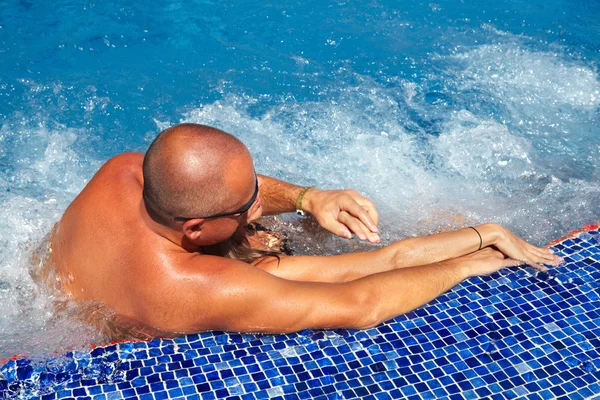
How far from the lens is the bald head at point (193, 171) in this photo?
269 centimetres

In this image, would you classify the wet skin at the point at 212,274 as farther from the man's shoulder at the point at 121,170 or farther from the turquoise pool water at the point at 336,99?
the turquoise pool water at the point at 336,99

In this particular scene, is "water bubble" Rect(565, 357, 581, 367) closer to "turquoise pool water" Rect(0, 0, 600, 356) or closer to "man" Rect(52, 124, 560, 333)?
"man" Rect(52, 124, 560, 333)

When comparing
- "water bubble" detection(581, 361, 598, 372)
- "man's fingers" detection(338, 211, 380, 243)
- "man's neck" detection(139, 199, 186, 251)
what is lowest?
"water bubble" detection(581, 361, 598, 372)

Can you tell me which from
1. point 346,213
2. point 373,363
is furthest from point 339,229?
point 373,363

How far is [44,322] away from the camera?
3.31 m

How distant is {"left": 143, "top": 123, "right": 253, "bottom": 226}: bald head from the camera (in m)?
2.69

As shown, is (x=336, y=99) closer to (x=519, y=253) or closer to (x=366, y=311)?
(x=519, y=253)

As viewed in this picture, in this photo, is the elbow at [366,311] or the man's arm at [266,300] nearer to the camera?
the man's arm at [266,300]

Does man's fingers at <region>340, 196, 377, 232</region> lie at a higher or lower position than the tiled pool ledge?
higher

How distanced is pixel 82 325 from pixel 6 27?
15.0 ft

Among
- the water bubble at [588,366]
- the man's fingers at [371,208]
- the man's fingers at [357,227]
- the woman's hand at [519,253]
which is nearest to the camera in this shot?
the water bubble at [588,366]

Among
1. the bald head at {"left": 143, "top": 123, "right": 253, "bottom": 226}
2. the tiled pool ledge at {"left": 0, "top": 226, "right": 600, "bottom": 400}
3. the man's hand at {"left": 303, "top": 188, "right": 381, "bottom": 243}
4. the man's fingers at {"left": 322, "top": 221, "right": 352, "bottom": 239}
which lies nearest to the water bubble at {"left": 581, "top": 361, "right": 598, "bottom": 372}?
the tiled pool ledge at {"left": 0, "top": 226, "right": 600, "bottom": 400}

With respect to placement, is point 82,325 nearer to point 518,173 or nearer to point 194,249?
point 194,249

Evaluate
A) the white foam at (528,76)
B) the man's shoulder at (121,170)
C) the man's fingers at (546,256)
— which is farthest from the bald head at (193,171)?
the white foam at (528,76)
